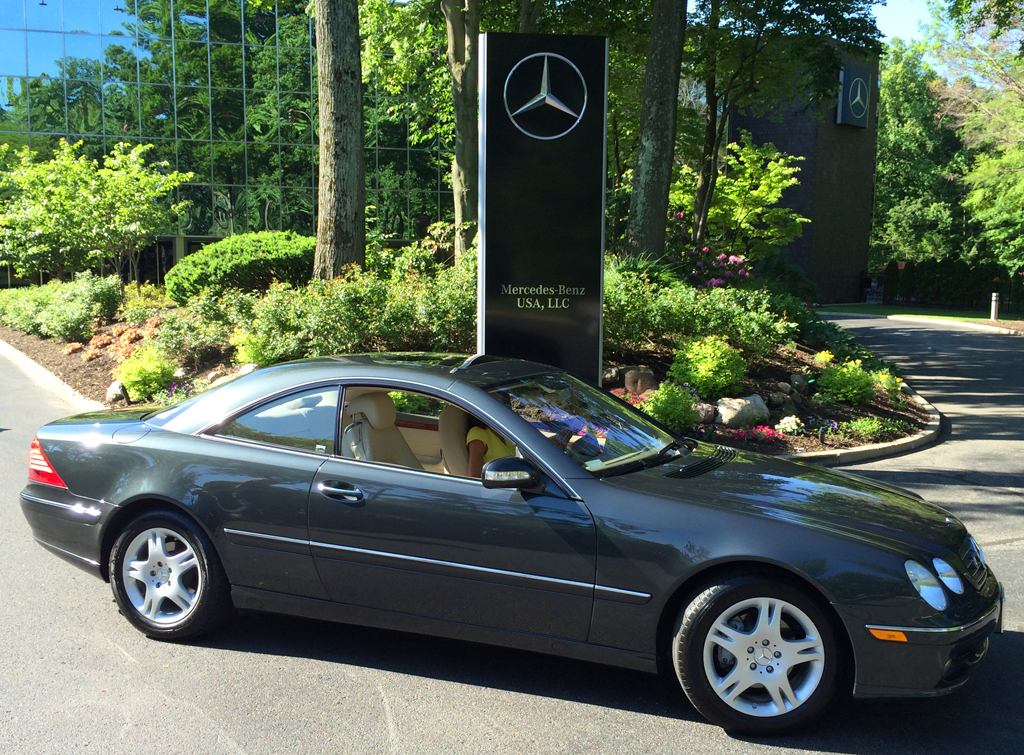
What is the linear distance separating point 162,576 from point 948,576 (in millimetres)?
3688

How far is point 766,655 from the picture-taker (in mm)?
3537

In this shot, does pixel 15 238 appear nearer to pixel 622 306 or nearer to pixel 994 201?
pixel 622 306

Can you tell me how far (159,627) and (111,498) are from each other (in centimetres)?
71

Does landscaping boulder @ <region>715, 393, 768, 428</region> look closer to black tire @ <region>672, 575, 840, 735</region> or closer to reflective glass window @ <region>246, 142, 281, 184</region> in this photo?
black tire @ <region>672, 575, 840, 735</region>

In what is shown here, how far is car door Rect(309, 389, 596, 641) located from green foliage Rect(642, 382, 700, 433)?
5815 mm

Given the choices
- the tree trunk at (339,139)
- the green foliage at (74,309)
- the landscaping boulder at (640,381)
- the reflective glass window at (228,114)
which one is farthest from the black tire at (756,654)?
the reflective glass window at (228,114)

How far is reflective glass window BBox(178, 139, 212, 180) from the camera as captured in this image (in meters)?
34.3

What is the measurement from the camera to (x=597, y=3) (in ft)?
65.8

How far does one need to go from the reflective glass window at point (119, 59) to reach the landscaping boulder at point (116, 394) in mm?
26150

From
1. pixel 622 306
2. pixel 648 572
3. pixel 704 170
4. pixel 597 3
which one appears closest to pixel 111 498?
pixel 648 572

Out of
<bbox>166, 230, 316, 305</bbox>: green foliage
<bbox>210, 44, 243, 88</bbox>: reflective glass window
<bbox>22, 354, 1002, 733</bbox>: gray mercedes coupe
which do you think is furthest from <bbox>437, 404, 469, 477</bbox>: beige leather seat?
<bbox>210, 44, 243, 88</bbox>: reflective glass window

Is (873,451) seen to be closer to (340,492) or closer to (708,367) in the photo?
(708,367)

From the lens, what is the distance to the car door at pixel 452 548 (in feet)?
12.3

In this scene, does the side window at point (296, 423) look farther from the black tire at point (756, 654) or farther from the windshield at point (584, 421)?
the black tire at point (756, 654)
